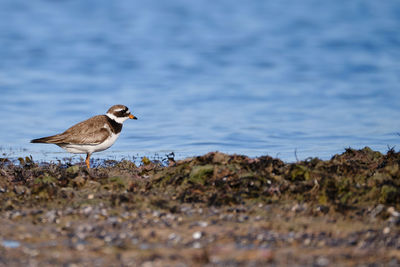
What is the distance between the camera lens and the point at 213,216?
25.6 ft

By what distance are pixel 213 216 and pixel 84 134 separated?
324 inches

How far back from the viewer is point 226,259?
573 cm

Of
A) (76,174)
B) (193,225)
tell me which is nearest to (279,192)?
(193,225)

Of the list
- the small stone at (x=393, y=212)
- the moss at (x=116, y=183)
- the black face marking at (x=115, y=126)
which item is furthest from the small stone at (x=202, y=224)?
the black face marking at (x=115, y=126)

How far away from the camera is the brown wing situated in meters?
14.9

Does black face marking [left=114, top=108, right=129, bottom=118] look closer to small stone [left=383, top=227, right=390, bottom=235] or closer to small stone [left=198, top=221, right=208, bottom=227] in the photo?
small stone [left=198, top=221, right=208, bottom=227]

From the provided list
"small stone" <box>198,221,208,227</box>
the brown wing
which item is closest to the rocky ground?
"small stone" <box>198,221,208,227</box>

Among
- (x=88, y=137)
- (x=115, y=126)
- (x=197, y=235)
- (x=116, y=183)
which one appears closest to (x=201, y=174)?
(x=116, y=183)

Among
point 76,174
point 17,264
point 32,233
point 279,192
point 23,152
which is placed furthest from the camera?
point 23,152

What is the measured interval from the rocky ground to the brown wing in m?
3.54

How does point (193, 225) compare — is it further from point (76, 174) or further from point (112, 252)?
point (76, 174)

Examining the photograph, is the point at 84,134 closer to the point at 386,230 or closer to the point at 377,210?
the point at 377,210

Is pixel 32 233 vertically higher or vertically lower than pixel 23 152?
lower

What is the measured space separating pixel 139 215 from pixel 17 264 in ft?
7.94
